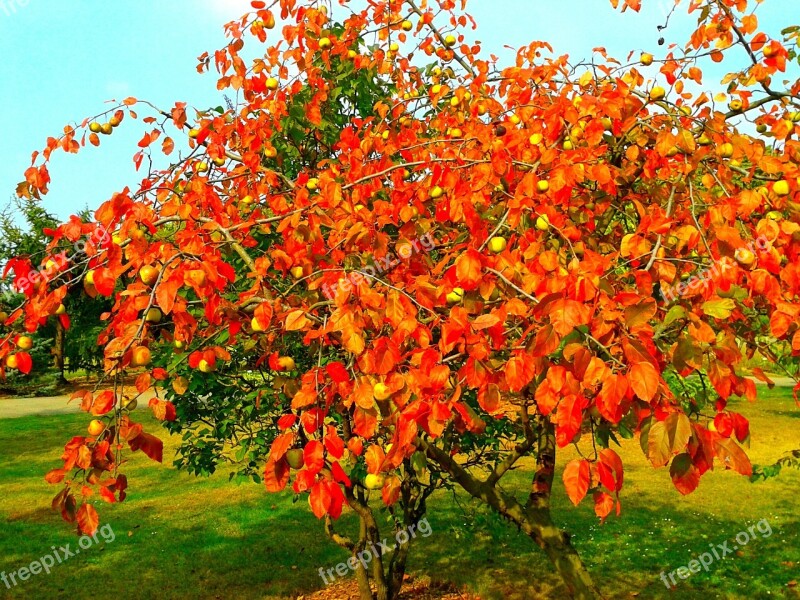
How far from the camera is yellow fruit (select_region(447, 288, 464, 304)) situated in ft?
Answer: 7.77

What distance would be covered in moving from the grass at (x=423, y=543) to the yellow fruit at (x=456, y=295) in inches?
133

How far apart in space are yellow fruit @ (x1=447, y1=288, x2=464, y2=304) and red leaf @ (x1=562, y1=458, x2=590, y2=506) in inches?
32.3

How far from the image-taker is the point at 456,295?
7.82ft

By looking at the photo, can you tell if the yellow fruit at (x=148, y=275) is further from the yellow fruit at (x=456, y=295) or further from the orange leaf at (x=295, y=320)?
the yellow fruit at (x=456, y=295)

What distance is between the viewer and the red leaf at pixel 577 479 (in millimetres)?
1718

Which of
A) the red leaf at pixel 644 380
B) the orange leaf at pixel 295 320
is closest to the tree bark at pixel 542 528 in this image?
the orange leaf at pixel 295 320

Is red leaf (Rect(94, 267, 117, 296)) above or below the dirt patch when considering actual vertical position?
above

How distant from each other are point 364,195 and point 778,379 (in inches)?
938

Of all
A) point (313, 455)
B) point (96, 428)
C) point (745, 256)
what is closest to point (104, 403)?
point (96, 428)

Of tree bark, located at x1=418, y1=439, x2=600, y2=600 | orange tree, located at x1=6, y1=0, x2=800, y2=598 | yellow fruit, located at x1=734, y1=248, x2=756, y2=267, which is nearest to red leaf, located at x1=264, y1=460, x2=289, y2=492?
orange tree, located at x1=6, y1=0, x2=800, y2=598

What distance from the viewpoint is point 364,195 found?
11.8 feet

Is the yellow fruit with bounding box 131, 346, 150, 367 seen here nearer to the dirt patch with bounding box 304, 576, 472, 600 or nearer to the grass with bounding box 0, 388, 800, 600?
the grass with bounding box 0, 388, 800, 600

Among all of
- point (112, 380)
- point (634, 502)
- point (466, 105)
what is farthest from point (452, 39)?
point (634, 502)

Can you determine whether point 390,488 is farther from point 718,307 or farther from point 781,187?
point 781,187
